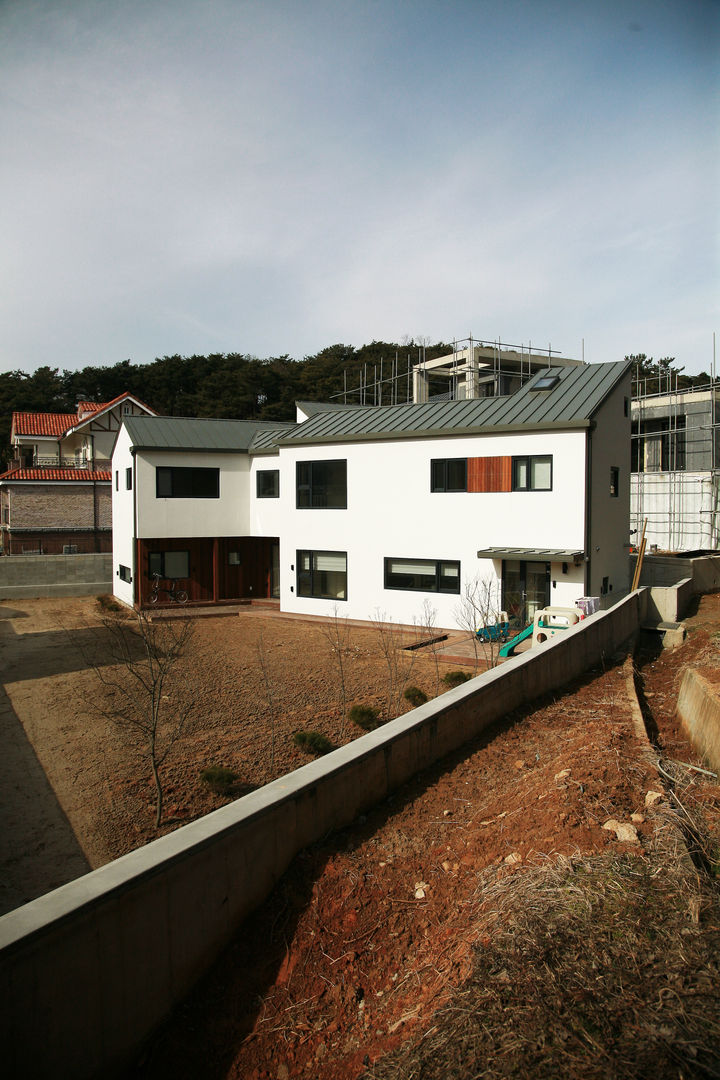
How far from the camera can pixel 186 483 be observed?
942 inches

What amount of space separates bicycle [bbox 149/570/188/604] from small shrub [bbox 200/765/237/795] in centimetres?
1610

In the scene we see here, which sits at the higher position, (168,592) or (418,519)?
(418,519)

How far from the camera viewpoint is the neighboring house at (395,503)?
17125 millimetres

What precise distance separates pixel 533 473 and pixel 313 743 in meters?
10.5

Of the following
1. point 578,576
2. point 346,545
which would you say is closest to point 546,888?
point 578,576

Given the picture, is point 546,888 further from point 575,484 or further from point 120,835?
point 575,484

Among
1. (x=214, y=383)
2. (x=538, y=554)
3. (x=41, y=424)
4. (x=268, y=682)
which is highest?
(x=214, y=383)

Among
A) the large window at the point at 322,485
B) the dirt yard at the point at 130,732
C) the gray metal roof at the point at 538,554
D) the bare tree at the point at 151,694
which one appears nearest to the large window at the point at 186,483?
the large window at the point at 322,485

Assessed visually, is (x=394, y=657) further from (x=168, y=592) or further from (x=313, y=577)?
(x=168, y=592)

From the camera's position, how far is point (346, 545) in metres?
20.6

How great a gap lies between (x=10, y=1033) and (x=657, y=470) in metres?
38.1

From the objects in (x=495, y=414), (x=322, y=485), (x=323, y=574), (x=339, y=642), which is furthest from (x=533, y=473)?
(x=323, y=574)

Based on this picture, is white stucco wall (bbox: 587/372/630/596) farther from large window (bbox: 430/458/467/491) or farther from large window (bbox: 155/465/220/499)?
large window (bbox: 155/465/220/499)

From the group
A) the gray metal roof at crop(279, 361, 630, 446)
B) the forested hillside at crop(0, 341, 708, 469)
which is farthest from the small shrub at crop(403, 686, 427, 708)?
the forested hillside at crop(0, 341, 708, 469)
